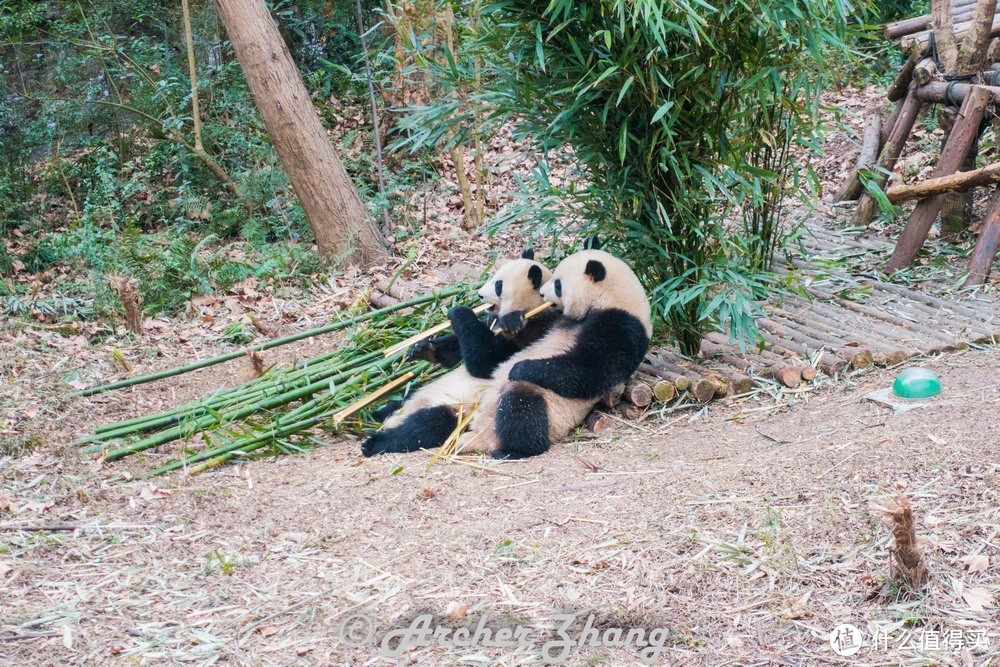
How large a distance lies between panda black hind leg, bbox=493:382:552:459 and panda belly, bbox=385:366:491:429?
0.85 ft

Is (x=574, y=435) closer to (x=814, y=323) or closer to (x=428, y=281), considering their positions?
(x=814, y=323)

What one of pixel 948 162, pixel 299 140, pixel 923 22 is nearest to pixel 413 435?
pixel 299 140

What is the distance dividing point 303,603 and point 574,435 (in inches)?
72.2

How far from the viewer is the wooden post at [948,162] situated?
5645 mm

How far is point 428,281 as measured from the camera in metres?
5.87

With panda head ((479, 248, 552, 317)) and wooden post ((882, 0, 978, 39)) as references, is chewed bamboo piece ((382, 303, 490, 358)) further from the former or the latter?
wooden post ((882, 0, 978, 39))

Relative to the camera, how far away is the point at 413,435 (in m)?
3.99

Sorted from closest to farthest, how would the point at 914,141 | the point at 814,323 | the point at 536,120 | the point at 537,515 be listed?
the point at 537,515, the point at 536,120, the point at 814,323, the point at 914,141

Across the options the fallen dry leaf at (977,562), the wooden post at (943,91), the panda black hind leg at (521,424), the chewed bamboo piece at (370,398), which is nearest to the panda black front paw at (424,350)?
the chewed bamboo piece at (370,398)

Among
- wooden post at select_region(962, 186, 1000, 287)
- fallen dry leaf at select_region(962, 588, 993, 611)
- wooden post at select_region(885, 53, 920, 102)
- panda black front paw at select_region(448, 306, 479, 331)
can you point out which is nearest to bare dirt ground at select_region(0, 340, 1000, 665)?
fallen dry leaf at select_region(962, 588, 993, 611)

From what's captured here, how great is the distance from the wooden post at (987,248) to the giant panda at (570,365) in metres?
2.66

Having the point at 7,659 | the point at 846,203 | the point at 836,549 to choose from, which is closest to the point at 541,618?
the point at 836,549

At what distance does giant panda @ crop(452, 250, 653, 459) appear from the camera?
3.87 metres

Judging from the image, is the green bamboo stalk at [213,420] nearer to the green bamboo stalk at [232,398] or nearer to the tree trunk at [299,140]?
the green bamboo stalk at [232,398]
